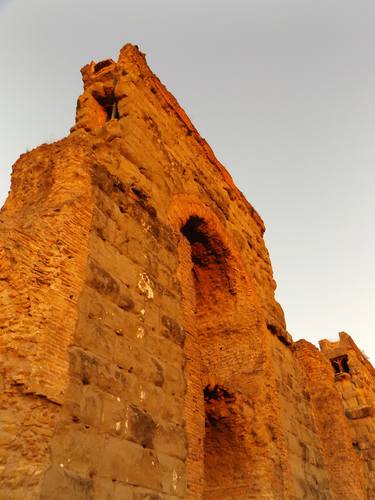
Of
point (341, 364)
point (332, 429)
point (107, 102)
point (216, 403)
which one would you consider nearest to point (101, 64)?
point (107, 102)

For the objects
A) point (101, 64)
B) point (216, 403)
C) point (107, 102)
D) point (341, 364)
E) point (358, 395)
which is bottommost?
point (216, 403)

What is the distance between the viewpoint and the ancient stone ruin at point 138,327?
8.20 feet

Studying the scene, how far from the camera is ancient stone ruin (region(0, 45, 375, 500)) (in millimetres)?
2500

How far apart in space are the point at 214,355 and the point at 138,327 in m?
2.42

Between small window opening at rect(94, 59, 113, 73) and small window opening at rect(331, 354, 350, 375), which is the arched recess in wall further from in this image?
small window opening at rect(331, 354, 350, 375)

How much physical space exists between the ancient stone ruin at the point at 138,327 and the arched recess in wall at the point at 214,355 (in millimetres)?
18

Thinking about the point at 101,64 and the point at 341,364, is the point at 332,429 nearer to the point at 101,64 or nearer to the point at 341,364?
the point at 341,364

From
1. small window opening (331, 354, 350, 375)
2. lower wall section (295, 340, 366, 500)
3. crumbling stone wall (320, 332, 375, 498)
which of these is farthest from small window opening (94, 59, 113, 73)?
small window opening (331, 354, 350, 375)

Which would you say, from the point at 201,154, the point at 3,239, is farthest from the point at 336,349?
the point at 3,239

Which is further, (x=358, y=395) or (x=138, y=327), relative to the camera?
(x=358, y=395)

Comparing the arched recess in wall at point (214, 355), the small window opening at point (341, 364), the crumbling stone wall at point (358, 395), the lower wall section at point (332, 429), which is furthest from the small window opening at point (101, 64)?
the small window opening at point (341, 364)

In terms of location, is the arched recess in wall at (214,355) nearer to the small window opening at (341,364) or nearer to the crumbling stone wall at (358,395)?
the crumbling stone wall at (358,395)

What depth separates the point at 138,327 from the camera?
3.36 m

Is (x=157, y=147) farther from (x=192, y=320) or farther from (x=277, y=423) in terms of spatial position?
(x=277, y=423)
